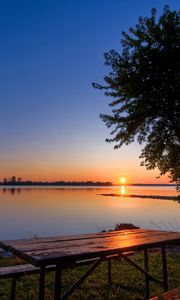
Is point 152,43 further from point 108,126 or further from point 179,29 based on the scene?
point 108,126

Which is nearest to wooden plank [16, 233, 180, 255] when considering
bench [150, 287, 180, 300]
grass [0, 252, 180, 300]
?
bench [150, 287, 180, 300]

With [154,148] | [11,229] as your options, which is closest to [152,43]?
[154,148]

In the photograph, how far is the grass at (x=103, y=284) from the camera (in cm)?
641

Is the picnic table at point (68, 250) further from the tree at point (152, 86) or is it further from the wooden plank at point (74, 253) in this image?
the tree at point (152, 86)

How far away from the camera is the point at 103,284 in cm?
723

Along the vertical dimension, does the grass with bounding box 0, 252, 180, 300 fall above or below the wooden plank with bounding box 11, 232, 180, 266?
below

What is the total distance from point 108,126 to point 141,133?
1.40 metres

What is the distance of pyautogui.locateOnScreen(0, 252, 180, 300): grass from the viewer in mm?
6408

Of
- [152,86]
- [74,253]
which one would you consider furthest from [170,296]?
[152,86]

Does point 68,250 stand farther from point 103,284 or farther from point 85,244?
point 103,284

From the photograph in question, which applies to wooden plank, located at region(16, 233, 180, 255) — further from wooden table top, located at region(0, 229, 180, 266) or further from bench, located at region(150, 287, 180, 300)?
bench, located at region(150, 287, 180, 300)

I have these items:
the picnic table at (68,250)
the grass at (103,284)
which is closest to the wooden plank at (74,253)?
the picnic table at (68,250)

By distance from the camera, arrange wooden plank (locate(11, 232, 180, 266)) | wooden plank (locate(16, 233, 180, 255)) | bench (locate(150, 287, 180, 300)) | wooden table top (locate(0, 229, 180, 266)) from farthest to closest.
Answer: wooden plank (locate(16, 233, 180, 255))
bench (locate(150, 287, 180, 300))
wooden table top (locate(0, 229, 180, 266))
wooden plank (locate(11, 232, 180, 266))

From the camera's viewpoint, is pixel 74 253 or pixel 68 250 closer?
pixel 74 253
